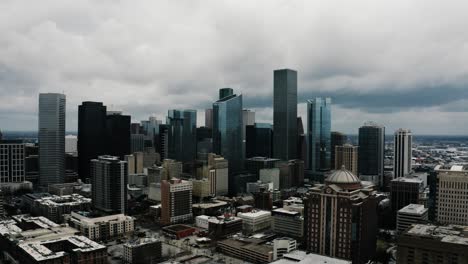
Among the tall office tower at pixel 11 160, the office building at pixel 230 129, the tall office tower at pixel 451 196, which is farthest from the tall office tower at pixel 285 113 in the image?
the tall office tower at pixel 11 160

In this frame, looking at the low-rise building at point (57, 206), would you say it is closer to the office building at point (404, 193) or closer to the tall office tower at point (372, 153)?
the office building at point (404, 193)

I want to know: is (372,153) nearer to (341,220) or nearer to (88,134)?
(341,220)

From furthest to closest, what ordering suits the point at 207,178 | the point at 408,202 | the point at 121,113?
the point at 121,113 < the point at 207,178 < the point at 408,202

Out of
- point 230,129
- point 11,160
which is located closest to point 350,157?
point 230,129

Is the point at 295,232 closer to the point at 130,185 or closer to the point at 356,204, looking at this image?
the point at 356,204

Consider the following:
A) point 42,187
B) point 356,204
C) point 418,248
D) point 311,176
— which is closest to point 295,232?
point 356,204
